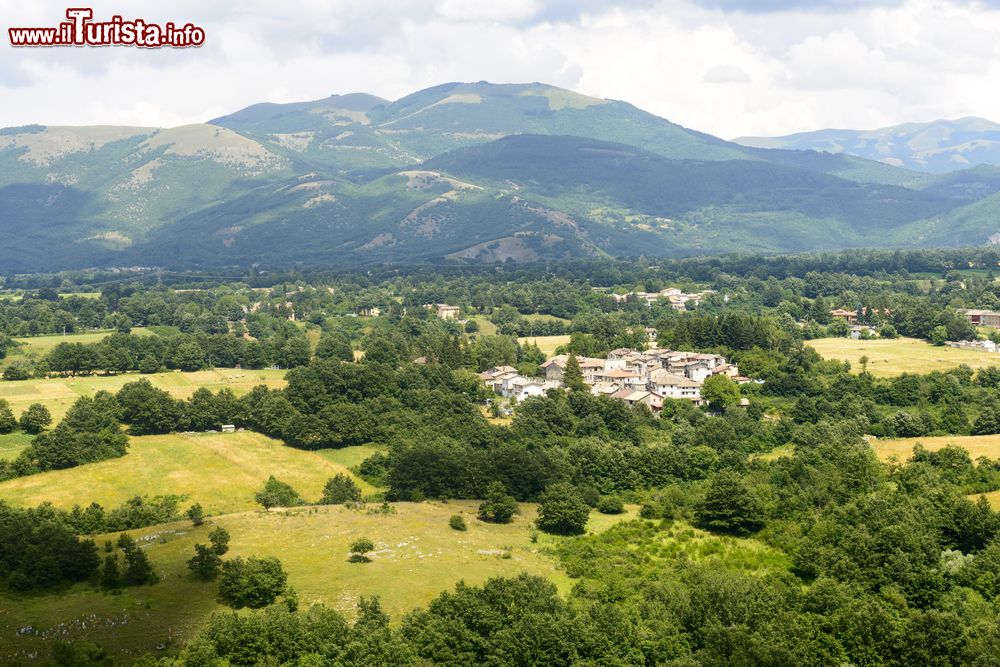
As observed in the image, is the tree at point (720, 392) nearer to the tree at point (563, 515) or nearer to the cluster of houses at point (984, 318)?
the tree at point (563, 515)

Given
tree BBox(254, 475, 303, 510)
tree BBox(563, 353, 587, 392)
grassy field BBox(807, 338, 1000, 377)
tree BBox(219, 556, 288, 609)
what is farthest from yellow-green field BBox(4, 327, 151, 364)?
grassy field BBox(807, 338, 1000, 377)

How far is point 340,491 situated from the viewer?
166 feet

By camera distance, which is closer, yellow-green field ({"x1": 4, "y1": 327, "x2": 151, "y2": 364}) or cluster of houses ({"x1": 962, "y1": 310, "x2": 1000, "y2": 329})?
yellow-green field ({"x1": 4, "y1": 327, "x2": 151, "y2": 364})

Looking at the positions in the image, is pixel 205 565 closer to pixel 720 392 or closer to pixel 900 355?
pixel 720 392

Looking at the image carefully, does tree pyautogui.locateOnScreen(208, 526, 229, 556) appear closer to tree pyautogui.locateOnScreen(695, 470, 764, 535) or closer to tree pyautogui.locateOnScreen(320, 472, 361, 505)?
tree pyautogui.locateOnScreen(320, 472, 361, 505)

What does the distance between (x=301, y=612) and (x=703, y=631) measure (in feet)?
44.0

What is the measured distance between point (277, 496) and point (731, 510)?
22195mm

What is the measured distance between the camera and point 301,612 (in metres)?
34.3

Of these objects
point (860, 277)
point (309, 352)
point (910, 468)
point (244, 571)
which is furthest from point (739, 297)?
point (244, 571)

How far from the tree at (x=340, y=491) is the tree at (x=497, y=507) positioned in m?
6.92

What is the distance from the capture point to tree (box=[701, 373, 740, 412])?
230 feet

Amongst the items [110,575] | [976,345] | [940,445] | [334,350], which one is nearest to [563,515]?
[110,575]

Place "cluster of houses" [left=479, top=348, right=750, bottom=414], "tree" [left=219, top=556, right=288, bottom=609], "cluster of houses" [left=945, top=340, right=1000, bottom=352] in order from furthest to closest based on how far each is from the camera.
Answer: "cluster of houses" [left=945, top=340, right=1000, bottom=352] < "cluster of houses" [left=479, top=348, right=750, bottom=414] < "tree" [left=219, top=556, right=288, bottom=609]

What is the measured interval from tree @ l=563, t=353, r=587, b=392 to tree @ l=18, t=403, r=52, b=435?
35763 mm
